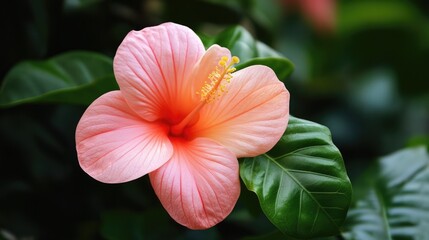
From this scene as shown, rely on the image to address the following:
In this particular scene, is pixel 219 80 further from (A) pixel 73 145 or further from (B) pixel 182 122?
(A) pixel 73 145

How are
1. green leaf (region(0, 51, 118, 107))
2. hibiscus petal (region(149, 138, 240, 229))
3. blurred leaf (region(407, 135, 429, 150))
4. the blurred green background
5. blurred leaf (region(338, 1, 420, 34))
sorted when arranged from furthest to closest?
1. blurred leaf (region(338, 1, 420, 34))
2. blurred leaf (region(407, 135, 429, 150))
3. the blurred green background
4. green leaf (region(0, 51, 118, 107))
5. hibiscus petal (region(149, 138, 240, 229))

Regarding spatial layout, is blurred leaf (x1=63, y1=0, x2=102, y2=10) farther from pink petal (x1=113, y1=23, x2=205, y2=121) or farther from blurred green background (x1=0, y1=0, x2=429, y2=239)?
pink petal (x1=113, y1=23, x2=205, y2=121)

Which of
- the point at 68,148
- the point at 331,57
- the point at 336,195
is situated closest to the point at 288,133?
the point at 336,195

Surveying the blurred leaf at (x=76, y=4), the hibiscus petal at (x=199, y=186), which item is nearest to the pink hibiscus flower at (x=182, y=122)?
the hibiscus petal at (x=199, y=186)

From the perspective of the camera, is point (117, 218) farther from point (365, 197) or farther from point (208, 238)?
point (365, 197)

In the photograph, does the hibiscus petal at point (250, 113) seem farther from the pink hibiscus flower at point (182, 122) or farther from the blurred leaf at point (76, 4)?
the blurred leaf at point (76, 4)

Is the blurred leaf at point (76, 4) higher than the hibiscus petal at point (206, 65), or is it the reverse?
the hibiscus petal at point (206, 65)

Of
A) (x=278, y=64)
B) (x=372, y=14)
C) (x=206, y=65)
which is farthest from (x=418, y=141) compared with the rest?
(x=372, y=14)

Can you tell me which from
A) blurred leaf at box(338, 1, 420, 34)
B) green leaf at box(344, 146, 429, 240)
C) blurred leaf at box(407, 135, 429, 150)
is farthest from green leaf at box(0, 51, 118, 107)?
blurred leaf at box(338, 1, 420, 34)
